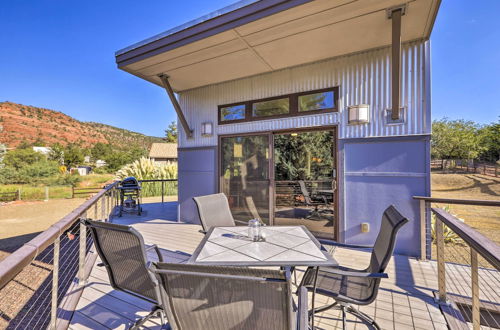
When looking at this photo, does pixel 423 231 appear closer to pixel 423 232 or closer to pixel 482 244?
pixel 423 232

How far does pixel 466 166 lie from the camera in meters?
23.7

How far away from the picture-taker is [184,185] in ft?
18.2

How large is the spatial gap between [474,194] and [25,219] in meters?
24.8

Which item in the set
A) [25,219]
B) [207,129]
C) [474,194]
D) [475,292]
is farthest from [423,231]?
[474,194]

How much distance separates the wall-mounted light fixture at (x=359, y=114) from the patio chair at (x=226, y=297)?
3.33 meters

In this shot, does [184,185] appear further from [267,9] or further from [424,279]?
[424,279]

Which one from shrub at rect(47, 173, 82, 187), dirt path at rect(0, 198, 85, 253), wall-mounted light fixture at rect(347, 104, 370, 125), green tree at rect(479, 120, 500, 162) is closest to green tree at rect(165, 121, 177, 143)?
shrub at rect(47, 173, 82, 187)

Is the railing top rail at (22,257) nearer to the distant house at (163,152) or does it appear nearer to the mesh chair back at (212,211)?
the mesh chair back at (212,211)

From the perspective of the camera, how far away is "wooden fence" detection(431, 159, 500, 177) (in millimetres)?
19919

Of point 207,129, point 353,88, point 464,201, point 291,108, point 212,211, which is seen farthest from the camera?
point 207,129

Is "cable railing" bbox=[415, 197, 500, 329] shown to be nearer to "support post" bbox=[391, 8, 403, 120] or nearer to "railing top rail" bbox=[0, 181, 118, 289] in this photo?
"support post" bbox=[391, 8, 403, 120]

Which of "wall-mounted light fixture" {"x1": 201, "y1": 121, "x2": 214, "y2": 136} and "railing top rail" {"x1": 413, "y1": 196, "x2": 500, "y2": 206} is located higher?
"wall-mounted light fixture" {"x1": 201, "y1": 121, "x2": 214, "y2": 136}

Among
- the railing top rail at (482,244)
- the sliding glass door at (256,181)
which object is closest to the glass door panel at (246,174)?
the sliding glass door at (256,181)

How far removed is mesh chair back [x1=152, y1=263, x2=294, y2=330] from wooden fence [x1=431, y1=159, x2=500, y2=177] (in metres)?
25.9
